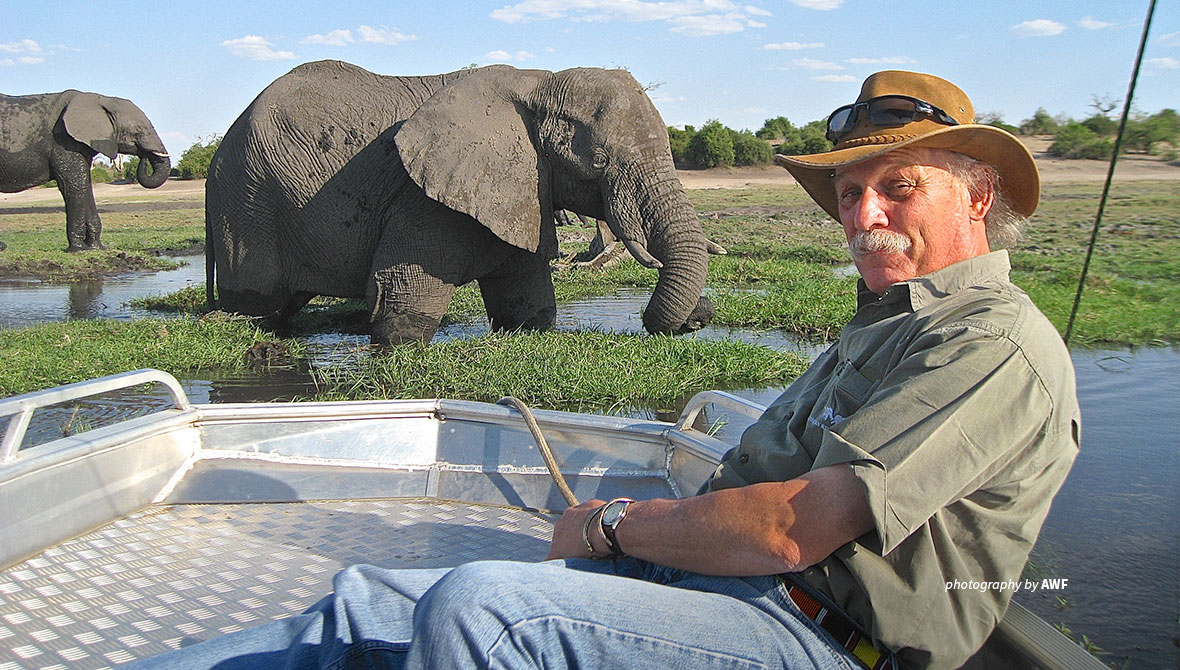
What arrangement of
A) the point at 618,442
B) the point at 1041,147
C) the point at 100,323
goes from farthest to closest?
the point at 1041,147 → the point at 100,323 → the point at 618,442

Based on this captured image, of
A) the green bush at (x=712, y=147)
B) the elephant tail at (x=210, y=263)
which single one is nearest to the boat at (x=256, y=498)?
the elephant tail at (x=210, y=263)

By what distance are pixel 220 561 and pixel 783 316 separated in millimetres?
6932

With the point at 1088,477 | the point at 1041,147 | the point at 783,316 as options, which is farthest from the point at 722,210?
the point at 1088,477

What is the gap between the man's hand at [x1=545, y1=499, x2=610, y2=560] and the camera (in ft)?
6.77

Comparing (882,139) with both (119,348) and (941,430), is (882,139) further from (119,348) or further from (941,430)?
(119,348)

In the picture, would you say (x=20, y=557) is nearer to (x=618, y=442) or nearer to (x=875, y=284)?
(x=618, y=442)

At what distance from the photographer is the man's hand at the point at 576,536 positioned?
2.06 metres

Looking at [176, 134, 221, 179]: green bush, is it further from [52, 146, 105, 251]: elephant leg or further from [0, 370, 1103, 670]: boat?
[0, 370, 1103, 670]: boat

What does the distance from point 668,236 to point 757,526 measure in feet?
18.3

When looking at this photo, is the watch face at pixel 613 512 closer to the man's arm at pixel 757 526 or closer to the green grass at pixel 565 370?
the man's arm at pixel 757 526

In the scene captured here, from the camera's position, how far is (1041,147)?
2239 centimetres

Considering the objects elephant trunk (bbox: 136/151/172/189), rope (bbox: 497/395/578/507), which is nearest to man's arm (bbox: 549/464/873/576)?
rope (bbox: 497/395/578/507)

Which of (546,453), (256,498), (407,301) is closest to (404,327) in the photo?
(407,301)

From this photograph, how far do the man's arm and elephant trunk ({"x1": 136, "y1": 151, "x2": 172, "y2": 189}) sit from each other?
18333mm
